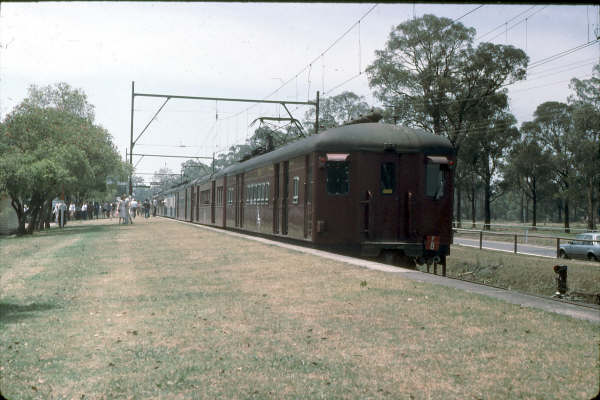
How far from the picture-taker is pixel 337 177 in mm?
15461

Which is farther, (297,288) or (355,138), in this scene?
(355,138)

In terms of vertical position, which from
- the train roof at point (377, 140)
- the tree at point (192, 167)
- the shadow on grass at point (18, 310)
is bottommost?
the shadow on grass at point (18, 310)

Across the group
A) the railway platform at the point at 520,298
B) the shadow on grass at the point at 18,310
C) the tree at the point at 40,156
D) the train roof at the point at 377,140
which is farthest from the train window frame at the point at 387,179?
the tree at the point at 40,156

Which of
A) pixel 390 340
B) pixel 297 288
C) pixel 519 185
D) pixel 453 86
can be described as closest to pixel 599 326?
pixel 390 340

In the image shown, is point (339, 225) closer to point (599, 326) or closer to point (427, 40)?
point (599, 326)

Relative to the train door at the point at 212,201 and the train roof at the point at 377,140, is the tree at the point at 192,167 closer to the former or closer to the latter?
the train door at the point at 212,201

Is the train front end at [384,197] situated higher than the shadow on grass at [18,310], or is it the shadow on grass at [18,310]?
the train front end at [384,197]

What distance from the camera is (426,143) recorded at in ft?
50.9

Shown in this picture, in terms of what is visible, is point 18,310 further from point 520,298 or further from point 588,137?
point 588,137

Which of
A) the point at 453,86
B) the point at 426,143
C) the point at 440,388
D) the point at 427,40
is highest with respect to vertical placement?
the point at 427,40

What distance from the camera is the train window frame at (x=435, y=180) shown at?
15.5m

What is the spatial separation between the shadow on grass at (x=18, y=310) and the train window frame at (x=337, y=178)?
7.74 meters

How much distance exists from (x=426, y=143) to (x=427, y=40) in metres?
27.9

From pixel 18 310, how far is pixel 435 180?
32.9 feet
